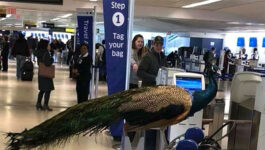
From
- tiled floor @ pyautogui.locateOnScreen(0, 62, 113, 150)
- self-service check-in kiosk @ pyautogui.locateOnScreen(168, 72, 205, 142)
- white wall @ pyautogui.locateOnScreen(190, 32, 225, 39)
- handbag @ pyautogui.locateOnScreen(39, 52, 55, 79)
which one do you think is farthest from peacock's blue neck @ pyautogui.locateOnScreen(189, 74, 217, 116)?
white wall @ pyautogui.locateOnScreen(190, 32, 225, 39)

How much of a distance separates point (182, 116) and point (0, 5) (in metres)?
11.2

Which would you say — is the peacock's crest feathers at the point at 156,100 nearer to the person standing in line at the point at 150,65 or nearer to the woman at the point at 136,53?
the person standing in line at the point at 150,65

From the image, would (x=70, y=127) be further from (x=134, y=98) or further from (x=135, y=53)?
(x=135, y=53)

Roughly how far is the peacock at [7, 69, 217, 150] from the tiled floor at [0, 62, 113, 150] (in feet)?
3.88

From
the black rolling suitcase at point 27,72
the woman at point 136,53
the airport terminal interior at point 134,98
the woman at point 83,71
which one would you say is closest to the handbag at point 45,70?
the airport terminal interior at point 134,98

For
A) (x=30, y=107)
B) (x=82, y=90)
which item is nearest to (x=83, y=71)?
(x=82, y=90)

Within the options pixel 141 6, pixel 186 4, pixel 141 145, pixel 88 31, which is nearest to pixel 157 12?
pixel 141 6

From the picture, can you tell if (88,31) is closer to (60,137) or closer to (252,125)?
(252,125)

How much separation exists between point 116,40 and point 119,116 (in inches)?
81.6

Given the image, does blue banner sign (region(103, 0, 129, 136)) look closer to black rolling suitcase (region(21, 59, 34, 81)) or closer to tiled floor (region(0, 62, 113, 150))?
tiled floor (region(0, 62, 113, 150))

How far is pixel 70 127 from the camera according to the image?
8.57 ft

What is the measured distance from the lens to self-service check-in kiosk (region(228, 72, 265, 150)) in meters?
5.15

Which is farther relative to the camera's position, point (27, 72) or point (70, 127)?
point (27, 72)

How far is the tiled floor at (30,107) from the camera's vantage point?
20.0 ft
